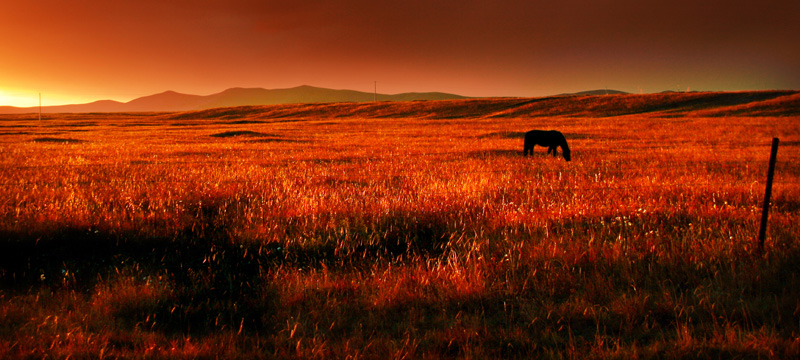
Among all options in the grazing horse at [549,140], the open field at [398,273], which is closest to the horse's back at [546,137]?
the grazing horse at [549,140]

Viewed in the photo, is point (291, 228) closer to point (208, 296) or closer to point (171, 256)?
point (171, 256)

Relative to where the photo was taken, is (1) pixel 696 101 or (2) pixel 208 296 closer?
(2) pixel 208 296

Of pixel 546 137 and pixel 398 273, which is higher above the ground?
pixel 546 137

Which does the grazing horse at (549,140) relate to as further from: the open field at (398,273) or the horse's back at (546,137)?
the open field at (398,273)

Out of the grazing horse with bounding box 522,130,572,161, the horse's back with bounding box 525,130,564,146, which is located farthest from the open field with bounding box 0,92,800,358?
the horse's back with bounding box 525,130,564,146

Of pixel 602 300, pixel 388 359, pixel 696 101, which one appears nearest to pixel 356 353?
pixel 388 359

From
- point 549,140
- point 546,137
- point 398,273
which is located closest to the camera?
point 398,273

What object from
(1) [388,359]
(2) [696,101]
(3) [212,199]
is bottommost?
(1) [388,359]

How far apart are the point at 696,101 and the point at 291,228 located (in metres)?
84.8

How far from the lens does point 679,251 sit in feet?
15.7

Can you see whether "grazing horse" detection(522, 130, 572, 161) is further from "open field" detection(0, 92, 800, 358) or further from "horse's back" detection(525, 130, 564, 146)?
"open field" detection(0, 92, 800, 358)

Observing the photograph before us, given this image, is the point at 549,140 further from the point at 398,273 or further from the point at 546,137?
the point at 398,273

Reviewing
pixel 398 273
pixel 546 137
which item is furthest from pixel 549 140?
pixel 398 273

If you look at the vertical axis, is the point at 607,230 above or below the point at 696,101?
below
